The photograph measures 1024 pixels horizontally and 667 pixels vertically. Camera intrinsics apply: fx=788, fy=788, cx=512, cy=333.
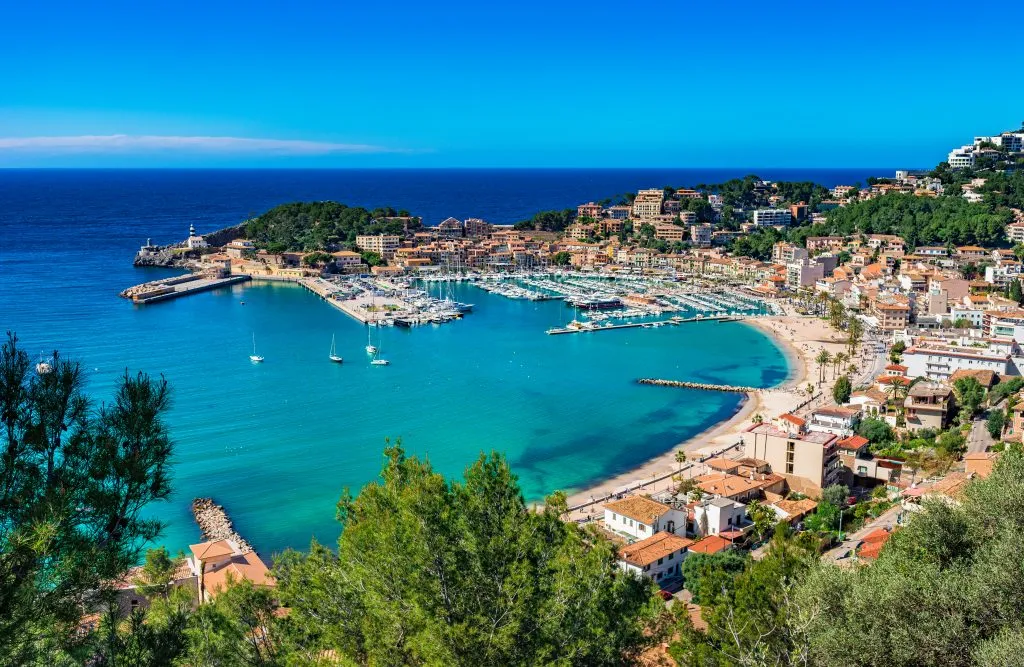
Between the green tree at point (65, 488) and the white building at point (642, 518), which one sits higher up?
the green tree at point (65, 488)

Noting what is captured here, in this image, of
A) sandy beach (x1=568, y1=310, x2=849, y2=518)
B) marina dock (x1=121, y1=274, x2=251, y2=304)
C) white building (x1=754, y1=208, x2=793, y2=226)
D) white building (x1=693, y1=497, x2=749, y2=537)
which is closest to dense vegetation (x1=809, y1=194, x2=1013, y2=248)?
white building (x1=754, y1=208, x2=793, y2=226)

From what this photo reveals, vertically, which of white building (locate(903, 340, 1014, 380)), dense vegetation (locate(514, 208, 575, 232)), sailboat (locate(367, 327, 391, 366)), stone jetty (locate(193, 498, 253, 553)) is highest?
dense vegetation (locate(514, 208, 575, 232))

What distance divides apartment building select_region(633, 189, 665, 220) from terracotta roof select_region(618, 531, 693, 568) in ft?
166

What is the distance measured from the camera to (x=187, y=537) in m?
14.1

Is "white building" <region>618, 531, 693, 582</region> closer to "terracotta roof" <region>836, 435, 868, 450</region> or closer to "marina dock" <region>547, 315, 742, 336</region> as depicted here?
"terracotta roof" <region>836, 435, 868, 450</region>

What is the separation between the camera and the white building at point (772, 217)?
2352 inches

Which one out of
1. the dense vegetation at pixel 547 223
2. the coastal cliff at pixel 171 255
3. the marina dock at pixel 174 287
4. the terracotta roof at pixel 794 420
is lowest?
the terracotta roof at pixel 794 420

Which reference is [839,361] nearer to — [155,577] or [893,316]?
[893,316]

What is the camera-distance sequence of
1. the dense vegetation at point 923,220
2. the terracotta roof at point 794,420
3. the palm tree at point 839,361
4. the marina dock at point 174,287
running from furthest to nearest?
the dense vegetation at point 923,220
the marina dock at point 174,287
the palm tree at point 839,361
the terracotta roof at point 794,420

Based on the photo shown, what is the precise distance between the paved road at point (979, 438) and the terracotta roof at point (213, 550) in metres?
15.2

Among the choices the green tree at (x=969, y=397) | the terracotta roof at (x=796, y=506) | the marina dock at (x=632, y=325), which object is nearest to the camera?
the terracotta roof at (x=796, y=506)

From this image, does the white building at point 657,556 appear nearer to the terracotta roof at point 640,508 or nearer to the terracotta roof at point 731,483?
the terracotta roof at point 640,508

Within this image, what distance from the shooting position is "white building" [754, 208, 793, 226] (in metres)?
59.8

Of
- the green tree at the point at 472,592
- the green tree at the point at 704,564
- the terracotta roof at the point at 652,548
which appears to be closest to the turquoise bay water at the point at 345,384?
the terracotta roof at the point at 652,548
